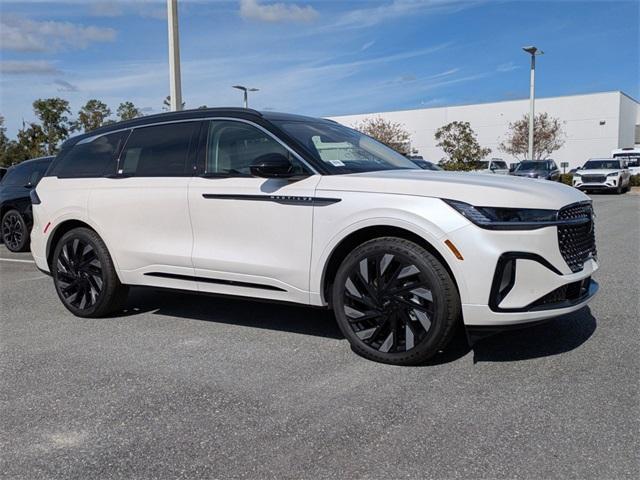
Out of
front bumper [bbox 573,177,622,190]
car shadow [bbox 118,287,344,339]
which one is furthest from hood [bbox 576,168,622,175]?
car shadow [bbox 118,287,344,339]

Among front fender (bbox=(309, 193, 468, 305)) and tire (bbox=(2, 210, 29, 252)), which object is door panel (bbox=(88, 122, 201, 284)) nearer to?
front fender (bbox=(309, 193, 468, 305))

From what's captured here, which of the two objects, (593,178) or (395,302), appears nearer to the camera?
(395,302)

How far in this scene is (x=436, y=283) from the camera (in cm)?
372

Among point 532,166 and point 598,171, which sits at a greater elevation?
point 532,166

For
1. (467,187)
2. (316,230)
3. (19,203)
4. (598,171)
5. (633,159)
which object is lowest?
(19,203)

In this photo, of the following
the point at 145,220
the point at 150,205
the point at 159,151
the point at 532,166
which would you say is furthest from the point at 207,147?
the point at 532,166

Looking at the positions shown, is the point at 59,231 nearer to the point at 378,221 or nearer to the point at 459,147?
the point at 378,221

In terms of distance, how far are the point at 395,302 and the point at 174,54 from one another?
9.03 metres

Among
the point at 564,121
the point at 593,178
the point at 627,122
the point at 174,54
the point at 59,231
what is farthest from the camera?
the point at 627,122

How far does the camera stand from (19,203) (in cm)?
1046

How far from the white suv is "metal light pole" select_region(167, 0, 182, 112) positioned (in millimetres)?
5917

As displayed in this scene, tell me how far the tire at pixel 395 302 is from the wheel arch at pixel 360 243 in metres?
0.05

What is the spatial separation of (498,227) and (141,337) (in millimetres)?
2986

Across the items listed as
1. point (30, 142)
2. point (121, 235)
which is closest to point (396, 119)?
point (30, 142)
